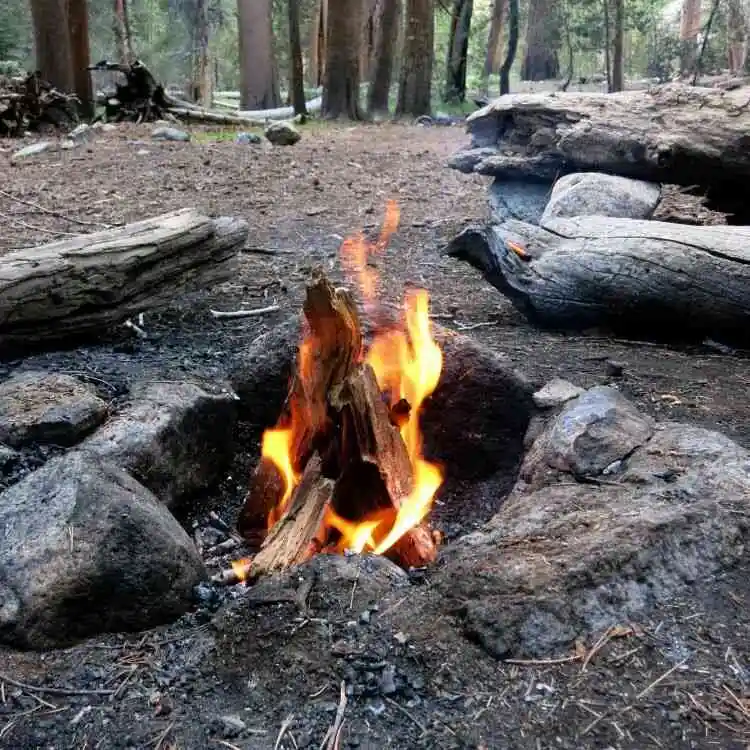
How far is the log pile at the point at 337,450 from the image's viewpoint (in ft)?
10.3

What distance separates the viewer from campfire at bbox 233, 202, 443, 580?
3.12m

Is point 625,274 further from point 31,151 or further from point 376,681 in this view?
point 31,151

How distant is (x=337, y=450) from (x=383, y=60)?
15.3 meters

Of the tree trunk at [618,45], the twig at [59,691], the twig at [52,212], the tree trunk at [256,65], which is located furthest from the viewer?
the tree trunk at [256,65]

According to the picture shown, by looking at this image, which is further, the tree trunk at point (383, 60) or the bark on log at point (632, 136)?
the tree trunk at point (383, 60)

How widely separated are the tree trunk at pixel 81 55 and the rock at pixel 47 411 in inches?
491

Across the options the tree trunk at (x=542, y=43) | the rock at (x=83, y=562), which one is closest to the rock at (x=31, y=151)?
→ the rock at (x=83, y=562)

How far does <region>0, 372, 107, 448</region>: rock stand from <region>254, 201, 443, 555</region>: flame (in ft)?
2.48

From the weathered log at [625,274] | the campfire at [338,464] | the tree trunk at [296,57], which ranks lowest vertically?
the campfire at [338,464]

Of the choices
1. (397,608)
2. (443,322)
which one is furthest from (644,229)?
(397,608)

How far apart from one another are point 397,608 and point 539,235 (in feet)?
10.7

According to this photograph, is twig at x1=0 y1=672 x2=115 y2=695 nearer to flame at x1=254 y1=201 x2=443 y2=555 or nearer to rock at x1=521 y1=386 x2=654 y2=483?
flame at x1=254 y1=201 x2=443 y2=555

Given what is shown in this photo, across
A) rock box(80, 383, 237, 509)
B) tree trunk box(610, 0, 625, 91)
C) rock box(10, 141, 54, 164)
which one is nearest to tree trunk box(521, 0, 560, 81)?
tree trunk box(610, 0, 625, 91)

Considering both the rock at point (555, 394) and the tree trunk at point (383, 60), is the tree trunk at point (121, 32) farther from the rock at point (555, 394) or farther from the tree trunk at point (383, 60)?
the rock at point (555, 394)
